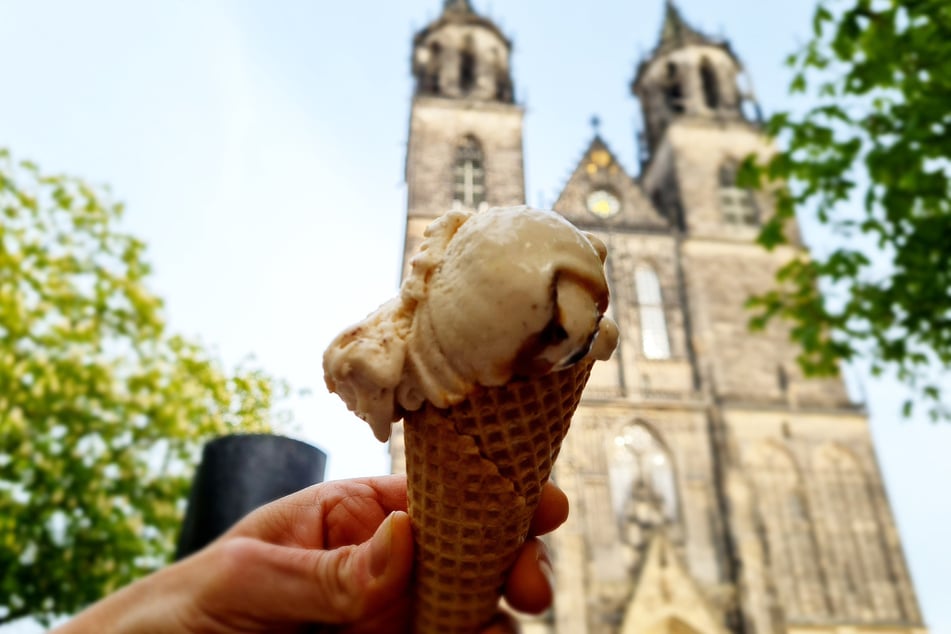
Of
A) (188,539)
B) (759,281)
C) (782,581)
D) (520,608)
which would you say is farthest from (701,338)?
(520,608)

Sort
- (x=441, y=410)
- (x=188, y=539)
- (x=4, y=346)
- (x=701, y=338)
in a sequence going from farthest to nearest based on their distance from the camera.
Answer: (x=701, y=338)
(x=4, y=346)
(x=188, y=539)
(x=441, y=410)

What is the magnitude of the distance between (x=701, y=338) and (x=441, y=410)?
16.7 m

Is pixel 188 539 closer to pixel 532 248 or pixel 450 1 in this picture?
pixel 532 248

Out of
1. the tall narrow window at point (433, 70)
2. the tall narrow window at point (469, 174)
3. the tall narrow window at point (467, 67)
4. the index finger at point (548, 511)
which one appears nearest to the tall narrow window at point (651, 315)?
the tall narrow window at point (469, 174)

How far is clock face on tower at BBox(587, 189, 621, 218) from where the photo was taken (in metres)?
18.8

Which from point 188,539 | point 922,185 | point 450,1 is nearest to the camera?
point 188,539

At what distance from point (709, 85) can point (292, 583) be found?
23.5 m

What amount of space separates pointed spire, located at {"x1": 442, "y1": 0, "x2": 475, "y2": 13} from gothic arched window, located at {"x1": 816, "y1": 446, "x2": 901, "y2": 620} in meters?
16.1

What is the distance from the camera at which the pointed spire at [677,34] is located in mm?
22658

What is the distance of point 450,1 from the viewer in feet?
73.0

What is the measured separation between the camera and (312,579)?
1.66m

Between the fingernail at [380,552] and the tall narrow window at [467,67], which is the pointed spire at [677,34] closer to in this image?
the tall narrow window at [467,67]

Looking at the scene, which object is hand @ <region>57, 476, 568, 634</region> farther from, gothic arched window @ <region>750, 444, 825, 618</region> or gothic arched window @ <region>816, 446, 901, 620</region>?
gothic arched window @ <region>816, 446, 901, 620</region>

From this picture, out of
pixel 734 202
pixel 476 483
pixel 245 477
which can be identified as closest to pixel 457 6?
pixel 734 202
